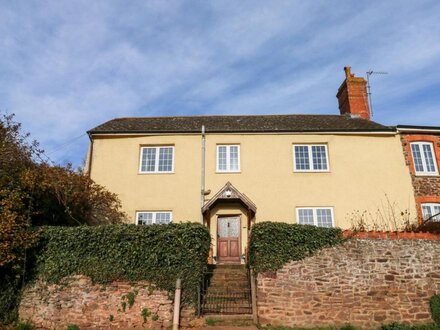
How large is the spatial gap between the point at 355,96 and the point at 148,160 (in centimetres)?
1280

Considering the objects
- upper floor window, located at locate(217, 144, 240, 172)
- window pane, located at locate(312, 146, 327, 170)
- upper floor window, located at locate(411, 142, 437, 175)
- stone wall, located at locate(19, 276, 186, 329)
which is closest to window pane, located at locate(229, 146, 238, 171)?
upper floor window, located at locate(217, 144, 240, 172)

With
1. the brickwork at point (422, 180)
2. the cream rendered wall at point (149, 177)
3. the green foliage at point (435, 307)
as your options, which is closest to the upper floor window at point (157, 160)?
the cream rendered wall at point (149, 177)

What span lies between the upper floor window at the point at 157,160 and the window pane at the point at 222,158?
2.40 metres

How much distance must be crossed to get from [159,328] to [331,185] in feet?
34.3

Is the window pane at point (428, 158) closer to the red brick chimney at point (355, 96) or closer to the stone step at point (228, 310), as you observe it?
the red brick chimney at point (355, 96)

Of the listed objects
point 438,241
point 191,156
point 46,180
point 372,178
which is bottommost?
point 438,241

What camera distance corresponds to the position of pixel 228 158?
1808 cm

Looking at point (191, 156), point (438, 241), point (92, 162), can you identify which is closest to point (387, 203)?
point (438, 241)

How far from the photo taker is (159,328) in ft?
35.0

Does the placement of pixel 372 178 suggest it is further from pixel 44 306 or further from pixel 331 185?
pixel 44 306

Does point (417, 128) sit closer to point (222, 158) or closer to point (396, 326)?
point (222, 158)

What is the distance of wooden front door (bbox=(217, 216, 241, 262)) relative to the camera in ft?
55.0

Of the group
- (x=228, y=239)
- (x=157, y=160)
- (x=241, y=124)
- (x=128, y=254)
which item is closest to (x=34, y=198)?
(x=128, y=254)

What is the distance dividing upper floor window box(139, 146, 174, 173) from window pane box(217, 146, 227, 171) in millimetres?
2396
